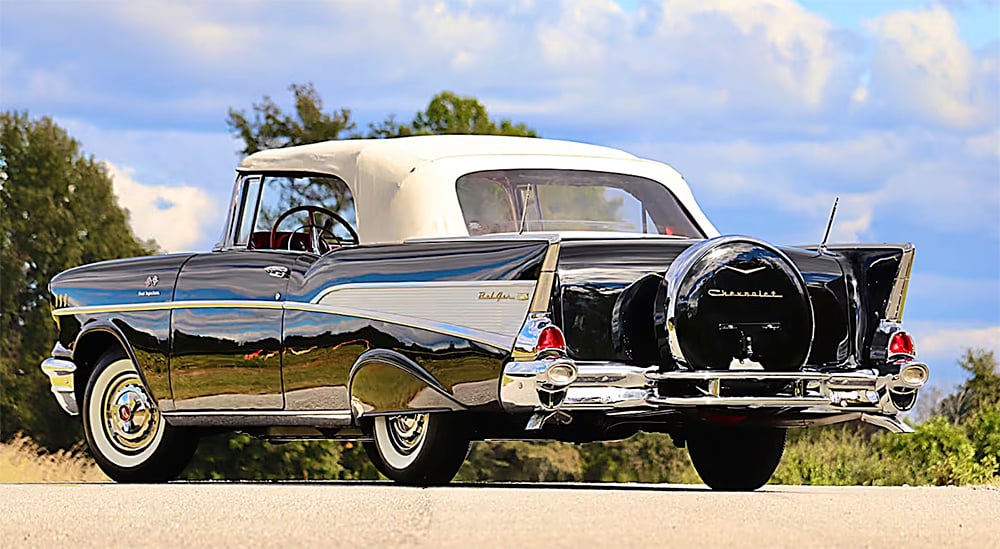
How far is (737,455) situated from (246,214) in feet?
12.0

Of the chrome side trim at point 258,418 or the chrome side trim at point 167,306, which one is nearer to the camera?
the chrome side trim at point 258,418

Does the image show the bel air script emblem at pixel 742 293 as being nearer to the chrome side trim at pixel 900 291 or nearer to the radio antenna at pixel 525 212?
the chrome side trim at pixel 900 291

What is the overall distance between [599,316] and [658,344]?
349mm

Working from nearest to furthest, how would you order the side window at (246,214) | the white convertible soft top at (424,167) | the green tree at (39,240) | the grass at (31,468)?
the white convertible soft top at (424,167) < the side window at (246,214) < the grass at (31,468) < the green tree at (39,240)

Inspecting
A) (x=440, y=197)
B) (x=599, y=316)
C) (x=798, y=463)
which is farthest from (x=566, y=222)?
(x=798, y=463)

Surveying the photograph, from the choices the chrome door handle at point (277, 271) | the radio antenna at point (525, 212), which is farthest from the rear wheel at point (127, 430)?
the radio antenna at point (525, 212)

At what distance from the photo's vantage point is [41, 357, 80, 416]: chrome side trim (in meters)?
11.9

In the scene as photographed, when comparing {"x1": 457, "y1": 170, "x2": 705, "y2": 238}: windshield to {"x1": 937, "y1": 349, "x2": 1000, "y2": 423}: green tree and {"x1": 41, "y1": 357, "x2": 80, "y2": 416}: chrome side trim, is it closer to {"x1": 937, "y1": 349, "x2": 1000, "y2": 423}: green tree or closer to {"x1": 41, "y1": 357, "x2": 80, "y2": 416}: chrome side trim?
{"x1": 41, "y1": 357, "x2": 80, "y2": 416}: chrome side trim

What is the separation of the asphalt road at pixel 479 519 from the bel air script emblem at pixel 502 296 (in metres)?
1.03

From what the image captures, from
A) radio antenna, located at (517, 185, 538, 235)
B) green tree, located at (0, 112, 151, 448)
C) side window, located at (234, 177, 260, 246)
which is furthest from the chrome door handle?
green tree, located at (0, 112, 151, 448)

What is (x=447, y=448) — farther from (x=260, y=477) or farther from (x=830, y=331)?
(x=260, y=477)

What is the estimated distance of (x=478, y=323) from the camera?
30.1 ft

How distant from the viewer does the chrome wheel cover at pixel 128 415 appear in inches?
453

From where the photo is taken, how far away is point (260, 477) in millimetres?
32906
